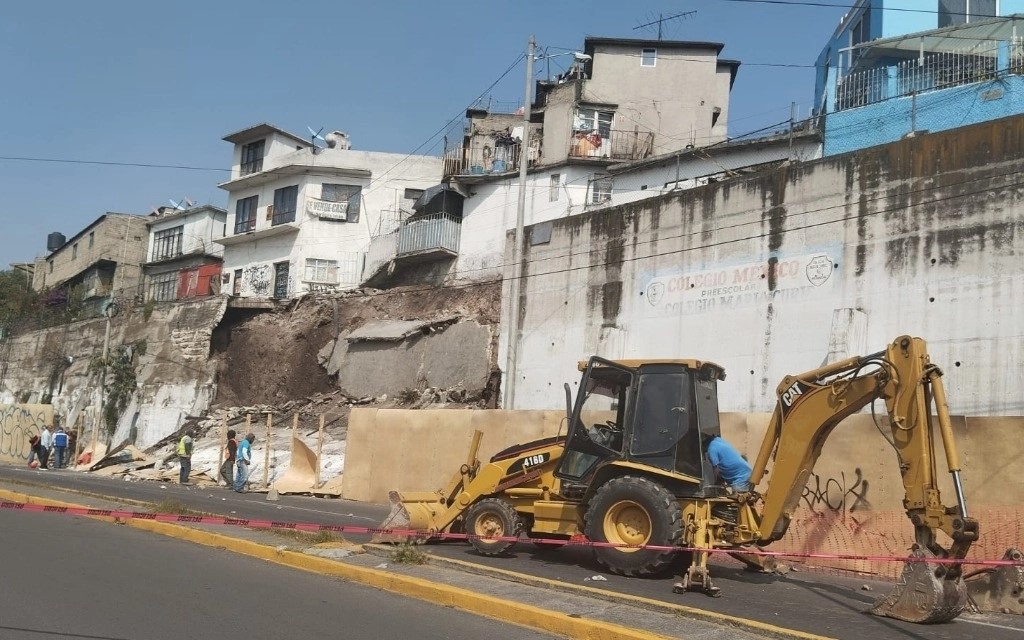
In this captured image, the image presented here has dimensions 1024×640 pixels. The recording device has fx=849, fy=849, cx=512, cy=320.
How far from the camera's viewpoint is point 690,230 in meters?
22.5

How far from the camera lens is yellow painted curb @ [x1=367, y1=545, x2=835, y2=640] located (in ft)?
21.1

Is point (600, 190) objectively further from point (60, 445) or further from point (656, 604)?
point (656, 604)

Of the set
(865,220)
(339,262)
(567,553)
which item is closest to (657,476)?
(567,553)

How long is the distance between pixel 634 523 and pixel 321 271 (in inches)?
1373

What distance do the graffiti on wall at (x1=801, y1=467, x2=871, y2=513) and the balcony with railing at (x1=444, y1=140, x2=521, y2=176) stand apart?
25284mm

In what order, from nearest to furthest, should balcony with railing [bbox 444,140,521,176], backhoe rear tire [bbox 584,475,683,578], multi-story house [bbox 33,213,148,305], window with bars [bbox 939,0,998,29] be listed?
backhoe rear tire [bbox 584,475,683,578] → window with bars [bbox 939,0,998,29] → balcony with railing [bbox 444,140,521,176] → multi-story house [bbox 33,213,148,305]

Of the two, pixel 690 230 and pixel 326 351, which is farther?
pixel 326 351

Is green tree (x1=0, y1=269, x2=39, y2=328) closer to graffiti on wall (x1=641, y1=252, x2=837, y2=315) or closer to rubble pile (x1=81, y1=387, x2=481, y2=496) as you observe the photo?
rubble pile (x1=81, y1=387, x2=481, y2=496)

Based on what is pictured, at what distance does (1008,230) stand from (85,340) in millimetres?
42922

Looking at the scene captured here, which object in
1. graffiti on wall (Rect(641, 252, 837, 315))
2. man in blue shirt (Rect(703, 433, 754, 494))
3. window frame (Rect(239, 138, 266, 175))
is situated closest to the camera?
man in blue shirt (Rect(703, 433, 754, 494))

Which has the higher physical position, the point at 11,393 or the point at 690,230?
the point at 690,230

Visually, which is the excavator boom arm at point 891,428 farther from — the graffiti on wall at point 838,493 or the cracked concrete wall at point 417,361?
the cracked concrete wall at point 417,361

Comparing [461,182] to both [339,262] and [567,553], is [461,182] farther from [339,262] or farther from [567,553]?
[567,553]

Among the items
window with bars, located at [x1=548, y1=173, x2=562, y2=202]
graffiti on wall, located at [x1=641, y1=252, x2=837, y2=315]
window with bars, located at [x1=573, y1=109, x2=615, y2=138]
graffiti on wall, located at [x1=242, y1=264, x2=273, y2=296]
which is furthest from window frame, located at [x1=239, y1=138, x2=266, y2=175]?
graffiti on wall, located at [x1=641, y1=252, x2=837, y2=315]
